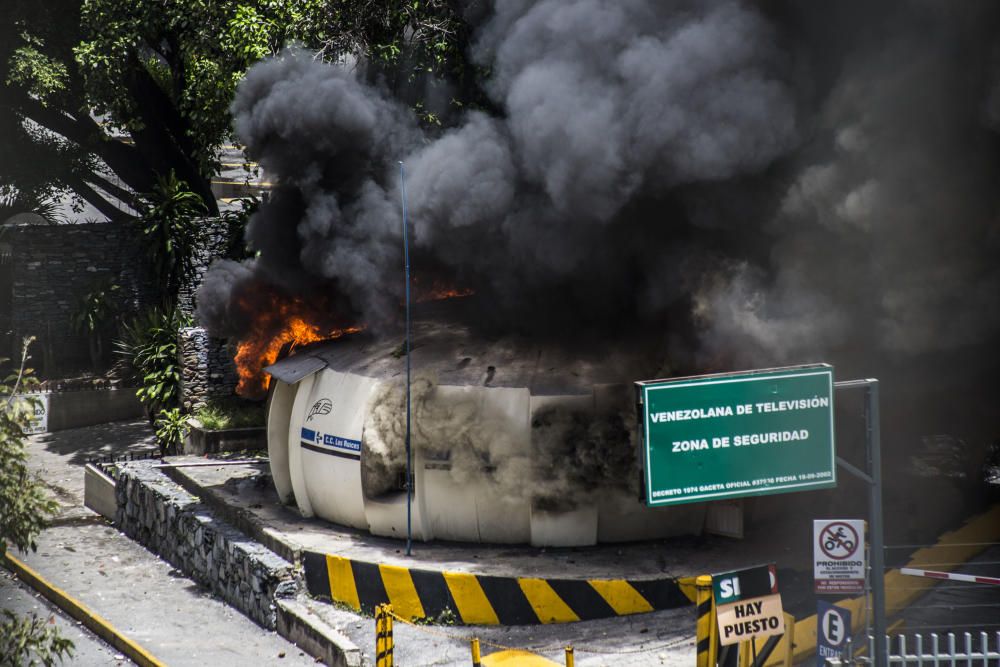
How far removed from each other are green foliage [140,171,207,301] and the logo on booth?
1132 centimetres

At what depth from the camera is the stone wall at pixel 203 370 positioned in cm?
2150

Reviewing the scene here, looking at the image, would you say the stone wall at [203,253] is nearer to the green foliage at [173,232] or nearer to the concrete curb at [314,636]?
the green foliage at [173,232]

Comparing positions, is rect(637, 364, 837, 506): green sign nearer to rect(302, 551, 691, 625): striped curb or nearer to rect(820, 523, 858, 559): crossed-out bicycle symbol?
rect(820, 523, 858, 559): crossed-out bicycle symbol

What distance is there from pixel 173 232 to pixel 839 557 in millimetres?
18731

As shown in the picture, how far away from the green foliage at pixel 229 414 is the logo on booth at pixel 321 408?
6.15 metres

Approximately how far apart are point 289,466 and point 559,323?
403 centimetres

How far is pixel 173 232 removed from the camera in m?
24.4

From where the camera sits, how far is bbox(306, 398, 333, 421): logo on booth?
13922 mm

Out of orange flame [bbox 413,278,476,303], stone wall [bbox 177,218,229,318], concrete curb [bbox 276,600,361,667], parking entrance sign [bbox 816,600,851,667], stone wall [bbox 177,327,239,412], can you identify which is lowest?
concrete curb [bbox 276,600,361,667]

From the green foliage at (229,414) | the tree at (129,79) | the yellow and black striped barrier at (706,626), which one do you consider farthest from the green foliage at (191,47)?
the yellow and black striped barrier at (706,626)

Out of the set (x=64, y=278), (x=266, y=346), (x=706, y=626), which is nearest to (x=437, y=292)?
(x=266, y=346)

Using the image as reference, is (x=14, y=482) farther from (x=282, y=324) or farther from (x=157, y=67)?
(x=157, y=67)

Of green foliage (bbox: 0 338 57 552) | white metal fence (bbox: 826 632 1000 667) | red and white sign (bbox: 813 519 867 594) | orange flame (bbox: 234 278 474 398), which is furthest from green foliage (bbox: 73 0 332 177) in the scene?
white metal fence (bbox: 826 632 1000 667)

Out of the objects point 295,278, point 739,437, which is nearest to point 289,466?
point 295,278
